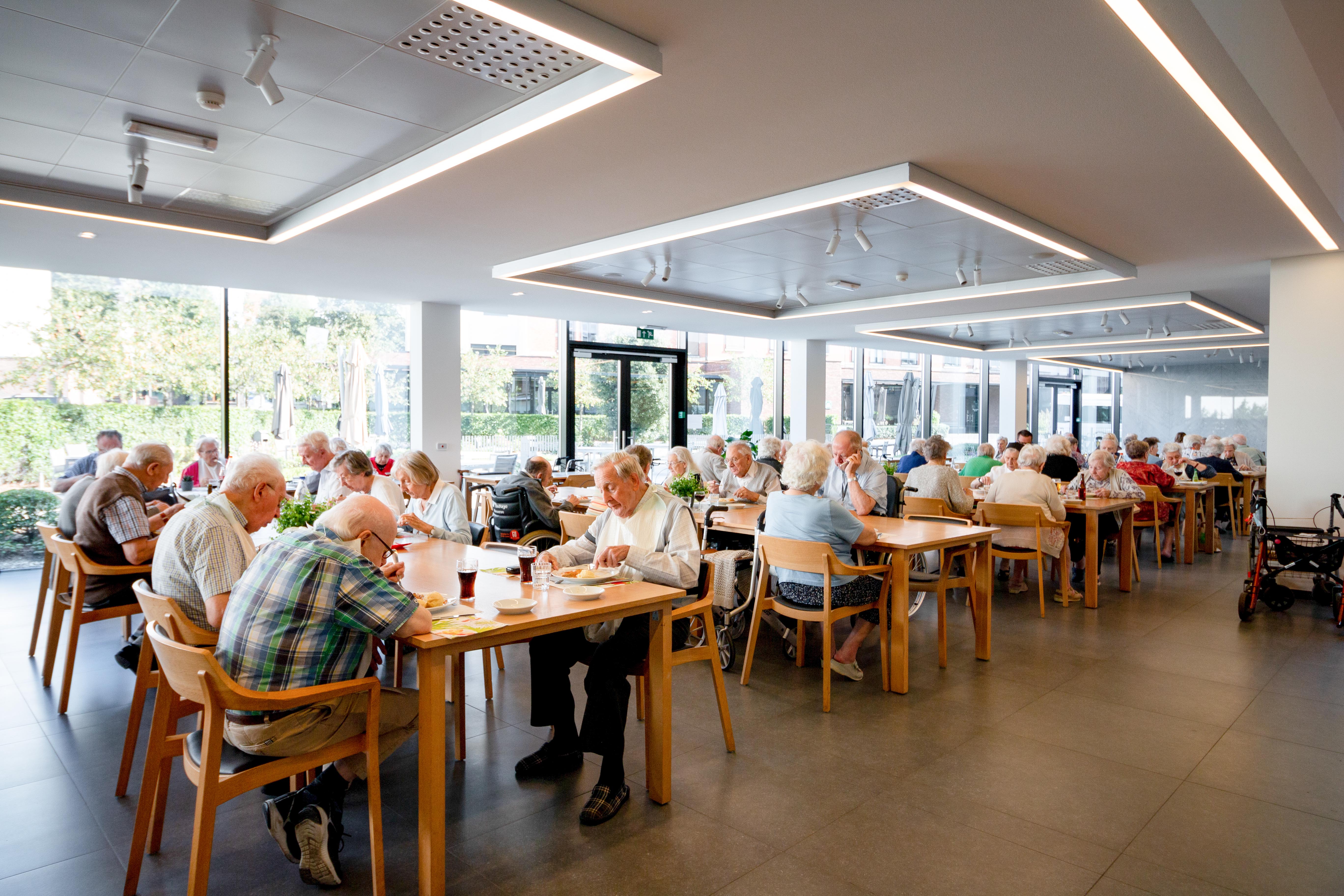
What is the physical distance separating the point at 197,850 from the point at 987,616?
14.3ft

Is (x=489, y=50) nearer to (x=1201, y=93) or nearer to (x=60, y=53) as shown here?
(x=60, y=53)

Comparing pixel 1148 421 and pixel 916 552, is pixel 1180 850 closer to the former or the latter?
pixel 916 552

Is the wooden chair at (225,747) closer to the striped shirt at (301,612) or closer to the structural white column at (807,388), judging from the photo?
the striped shirt at (301,612)

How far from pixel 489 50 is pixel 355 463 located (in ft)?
8.74

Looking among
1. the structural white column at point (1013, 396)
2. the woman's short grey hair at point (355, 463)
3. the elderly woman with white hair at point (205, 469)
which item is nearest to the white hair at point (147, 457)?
the woman's short grey hair at point (355, 463)

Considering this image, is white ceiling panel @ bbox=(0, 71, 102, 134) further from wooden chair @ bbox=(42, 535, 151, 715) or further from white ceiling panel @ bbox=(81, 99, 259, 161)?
wooden chair @ bbox=(42, 535, 151, 715)

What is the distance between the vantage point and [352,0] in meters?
2.89

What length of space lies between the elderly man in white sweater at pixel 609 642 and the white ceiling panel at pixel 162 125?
285 centimetres

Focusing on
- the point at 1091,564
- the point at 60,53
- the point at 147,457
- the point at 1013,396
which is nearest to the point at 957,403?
the point at 1013,396

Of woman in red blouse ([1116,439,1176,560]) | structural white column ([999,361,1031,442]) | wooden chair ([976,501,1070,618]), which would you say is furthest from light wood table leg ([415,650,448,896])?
structural white column ([999,361,1031,442])

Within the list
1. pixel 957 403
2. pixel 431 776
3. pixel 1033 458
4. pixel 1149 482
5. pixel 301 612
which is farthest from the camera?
pixel 957 403

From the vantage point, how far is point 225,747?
2402 mm

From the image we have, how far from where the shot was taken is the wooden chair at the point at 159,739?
2.43 metres

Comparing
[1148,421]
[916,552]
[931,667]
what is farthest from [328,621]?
[1148,421]
